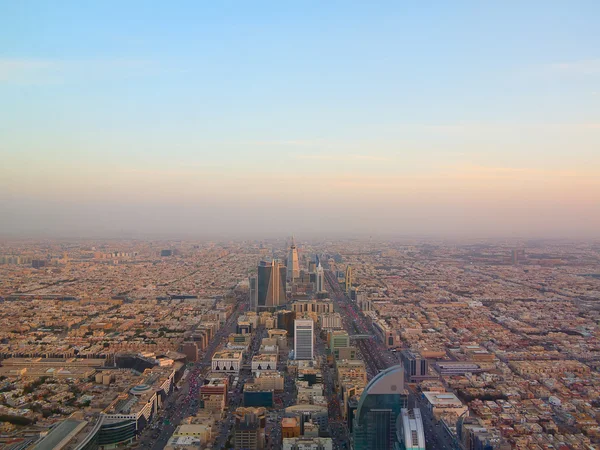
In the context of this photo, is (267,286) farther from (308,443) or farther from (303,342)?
(308,443)

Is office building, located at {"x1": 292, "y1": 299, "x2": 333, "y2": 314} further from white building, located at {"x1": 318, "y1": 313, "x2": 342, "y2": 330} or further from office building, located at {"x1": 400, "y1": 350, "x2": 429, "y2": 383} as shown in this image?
office building, located at {"x1": 400, "y1": 350, "x2": 429, "y2": 383}

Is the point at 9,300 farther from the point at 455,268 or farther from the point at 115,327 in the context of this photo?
the point at 455,268

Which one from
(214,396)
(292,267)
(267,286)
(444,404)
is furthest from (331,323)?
(292,267)

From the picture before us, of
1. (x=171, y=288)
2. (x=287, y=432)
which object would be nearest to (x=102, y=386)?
(x=287, y=432)

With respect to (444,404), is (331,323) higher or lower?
higher

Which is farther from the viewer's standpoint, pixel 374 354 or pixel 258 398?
pixel 374 354

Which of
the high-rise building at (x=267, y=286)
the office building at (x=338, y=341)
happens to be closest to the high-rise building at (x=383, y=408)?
the office building at (x=338, y=341)
